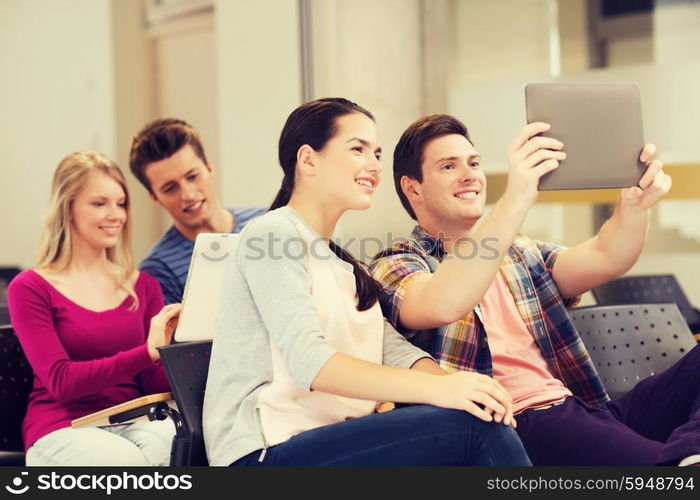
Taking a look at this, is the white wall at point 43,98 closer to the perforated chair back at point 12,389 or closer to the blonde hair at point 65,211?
the blonde hair at point 65,211

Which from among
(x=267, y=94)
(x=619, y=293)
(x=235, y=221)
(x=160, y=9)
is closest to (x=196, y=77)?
(x=160, y=9)

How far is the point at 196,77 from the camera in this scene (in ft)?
19.0

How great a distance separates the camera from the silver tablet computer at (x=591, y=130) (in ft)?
5.55

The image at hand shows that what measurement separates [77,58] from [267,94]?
2.09 metres

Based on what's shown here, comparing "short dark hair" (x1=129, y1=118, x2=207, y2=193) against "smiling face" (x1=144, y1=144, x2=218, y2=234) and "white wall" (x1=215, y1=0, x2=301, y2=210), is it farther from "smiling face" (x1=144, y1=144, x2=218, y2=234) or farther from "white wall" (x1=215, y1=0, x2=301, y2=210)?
"white wall" (x1=215, y1=0, x2=301, y2=210)

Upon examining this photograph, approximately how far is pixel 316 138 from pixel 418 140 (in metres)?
0.43

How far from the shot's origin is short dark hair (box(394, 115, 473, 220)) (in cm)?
205

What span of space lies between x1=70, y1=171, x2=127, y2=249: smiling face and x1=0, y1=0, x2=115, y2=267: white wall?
10.7 feet

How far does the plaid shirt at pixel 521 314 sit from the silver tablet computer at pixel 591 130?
387 millimetres

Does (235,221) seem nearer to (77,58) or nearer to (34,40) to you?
(77,58)

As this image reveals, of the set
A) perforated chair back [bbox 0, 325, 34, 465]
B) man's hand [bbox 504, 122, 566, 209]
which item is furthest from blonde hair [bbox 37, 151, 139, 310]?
man's hand [bbox 504, 122, 566, 209]

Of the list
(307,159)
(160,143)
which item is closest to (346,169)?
(307,159)

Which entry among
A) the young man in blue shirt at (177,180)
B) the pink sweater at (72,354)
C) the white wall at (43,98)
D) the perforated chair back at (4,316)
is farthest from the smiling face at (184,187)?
the white wall at (43,98)

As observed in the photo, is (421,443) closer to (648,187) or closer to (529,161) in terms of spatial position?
(529,161)
